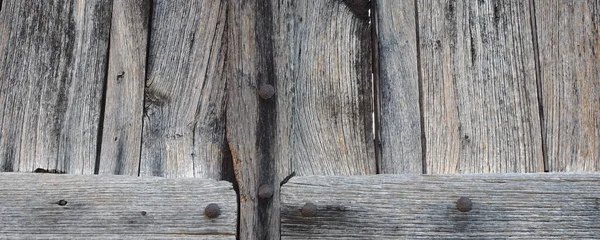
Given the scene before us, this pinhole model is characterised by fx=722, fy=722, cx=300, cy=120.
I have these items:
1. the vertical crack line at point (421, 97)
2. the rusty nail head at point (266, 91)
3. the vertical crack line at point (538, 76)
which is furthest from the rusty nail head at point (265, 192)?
the vertical crack line at point (538, 76)

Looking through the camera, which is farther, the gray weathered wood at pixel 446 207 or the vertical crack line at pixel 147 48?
the vertical crack line at pixel 147 48

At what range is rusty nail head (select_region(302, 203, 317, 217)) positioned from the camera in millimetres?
1635

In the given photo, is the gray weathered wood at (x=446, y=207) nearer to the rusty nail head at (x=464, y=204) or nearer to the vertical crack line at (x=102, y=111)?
the rusty nail head at (x=464, y=204)

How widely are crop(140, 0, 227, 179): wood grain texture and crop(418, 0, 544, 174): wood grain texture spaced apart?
0.51 meters

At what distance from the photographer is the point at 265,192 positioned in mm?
1691

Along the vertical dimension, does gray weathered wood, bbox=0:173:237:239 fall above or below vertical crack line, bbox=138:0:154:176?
below

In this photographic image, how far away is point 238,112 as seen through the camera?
1771mm

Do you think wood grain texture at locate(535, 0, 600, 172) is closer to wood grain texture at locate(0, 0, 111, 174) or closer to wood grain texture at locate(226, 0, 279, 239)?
wood grain texture at locate(226, 0, 279, 239)

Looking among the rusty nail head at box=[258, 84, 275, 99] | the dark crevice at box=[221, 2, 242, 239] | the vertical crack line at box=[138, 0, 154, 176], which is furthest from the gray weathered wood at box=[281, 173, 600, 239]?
the vertical crack line at box=[138, 0, 154, 176]

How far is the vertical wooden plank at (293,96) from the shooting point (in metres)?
1.73

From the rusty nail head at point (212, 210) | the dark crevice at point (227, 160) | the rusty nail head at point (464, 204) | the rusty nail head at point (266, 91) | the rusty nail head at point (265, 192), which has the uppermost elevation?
the rusty nail head at point (266, 91)

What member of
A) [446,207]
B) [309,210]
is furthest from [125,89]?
[446,207]

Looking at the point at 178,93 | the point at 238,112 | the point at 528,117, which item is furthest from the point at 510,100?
the point at 178,93

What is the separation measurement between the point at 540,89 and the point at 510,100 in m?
0.08
